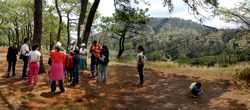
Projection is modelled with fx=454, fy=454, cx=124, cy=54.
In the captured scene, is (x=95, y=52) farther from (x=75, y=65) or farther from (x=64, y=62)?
(x=64, y=62)

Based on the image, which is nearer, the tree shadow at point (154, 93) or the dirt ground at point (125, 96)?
the dirt ground at point (125, 96)

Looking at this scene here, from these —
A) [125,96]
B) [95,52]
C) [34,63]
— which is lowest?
[125,96]

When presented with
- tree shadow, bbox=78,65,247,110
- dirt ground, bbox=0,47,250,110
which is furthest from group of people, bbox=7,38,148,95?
tree shadow, bbox=78,65,247,110

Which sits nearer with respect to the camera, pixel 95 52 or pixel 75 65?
pixel 75 65

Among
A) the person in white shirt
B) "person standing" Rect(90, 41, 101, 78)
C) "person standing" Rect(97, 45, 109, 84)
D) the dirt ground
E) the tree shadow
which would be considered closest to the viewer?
the dirt ground

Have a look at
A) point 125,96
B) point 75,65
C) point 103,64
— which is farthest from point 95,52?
point 125,96

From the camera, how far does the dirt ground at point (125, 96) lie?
16156 millimetres

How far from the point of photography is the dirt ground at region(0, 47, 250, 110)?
16.2m

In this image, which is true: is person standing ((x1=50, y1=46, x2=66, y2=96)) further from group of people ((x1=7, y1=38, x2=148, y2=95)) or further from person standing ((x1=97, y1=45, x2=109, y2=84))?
person standing ((x1=97, y1=45, x2=109, y2=84))

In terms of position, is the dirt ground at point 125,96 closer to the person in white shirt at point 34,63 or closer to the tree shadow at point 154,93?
the tree shadow at point 154,93

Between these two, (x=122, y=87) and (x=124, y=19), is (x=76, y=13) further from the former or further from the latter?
(x=122, y=87)

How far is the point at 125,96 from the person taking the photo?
734 inches

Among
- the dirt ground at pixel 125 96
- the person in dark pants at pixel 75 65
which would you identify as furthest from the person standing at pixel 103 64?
the person in dark pants at pixel 75 65

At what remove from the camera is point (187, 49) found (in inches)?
5256
